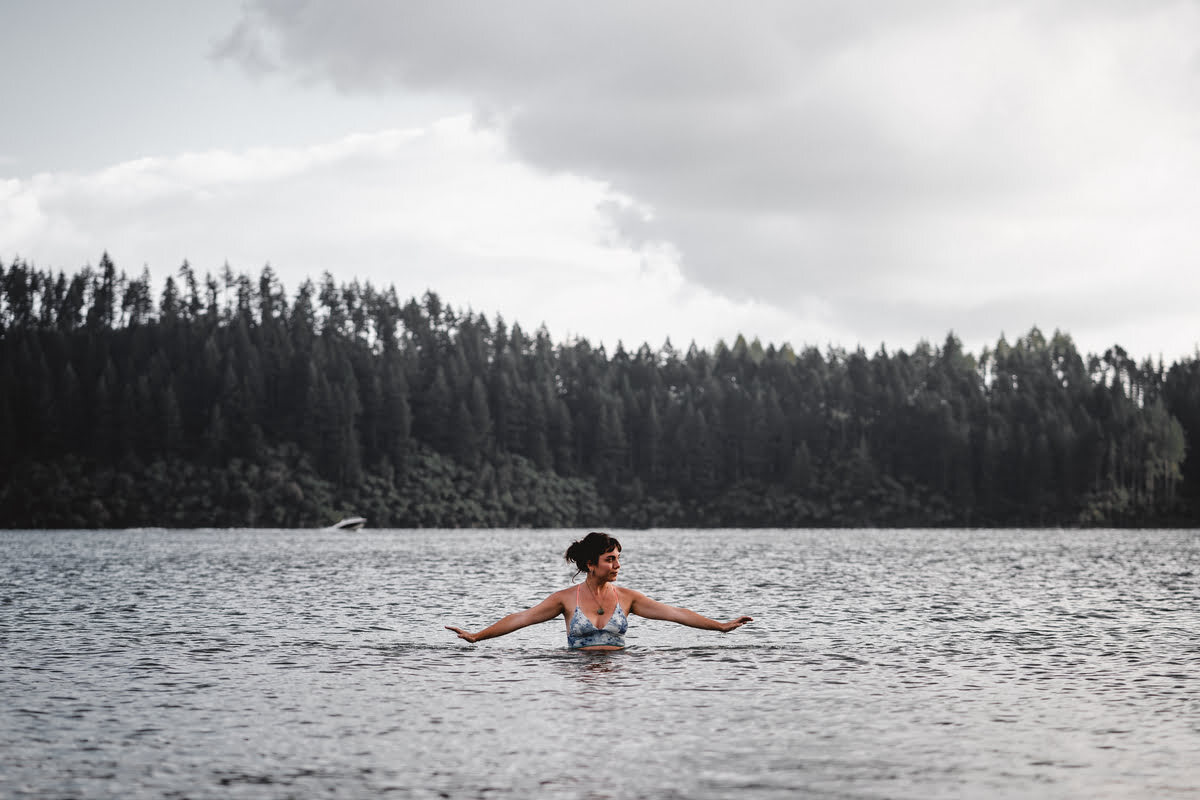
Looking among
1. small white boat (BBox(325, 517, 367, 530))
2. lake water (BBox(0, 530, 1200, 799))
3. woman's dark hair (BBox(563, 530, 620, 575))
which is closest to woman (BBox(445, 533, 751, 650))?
woman's dark hair (BBox(563, 530, 620, 575))

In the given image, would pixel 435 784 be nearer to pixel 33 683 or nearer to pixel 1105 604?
pixel 33 683

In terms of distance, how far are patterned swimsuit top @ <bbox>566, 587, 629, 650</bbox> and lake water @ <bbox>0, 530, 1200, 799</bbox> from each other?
1.53 ft

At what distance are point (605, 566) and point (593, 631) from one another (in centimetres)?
295

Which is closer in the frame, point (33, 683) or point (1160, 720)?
point (1160, 720)

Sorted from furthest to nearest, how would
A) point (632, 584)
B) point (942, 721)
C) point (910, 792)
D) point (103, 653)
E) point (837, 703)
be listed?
point (632, 584) → point (103, 653) → point (837, 703) → point (942, 721) → point (910, 792)

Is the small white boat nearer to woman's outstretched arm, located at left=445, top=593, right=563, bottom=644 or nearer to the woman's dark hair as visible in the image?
woman's outstretched arm, located at left=445, top=593, right=563, bottom=644

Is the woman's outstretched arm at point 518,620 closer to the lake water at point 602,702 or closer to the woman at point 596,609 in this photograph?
the woman at point 596,609

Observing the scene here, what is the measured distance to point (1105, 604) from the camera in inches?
1606

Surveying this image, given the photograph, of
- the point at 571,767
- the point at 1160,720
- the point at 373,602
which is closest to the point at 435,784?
the point at 571,767

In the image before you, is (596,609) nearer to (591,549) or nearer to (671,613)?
(671,613)

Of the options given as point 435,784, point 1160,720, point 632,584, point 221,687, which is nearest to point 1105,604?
point 632,584

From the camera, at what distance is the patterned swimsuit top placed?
25.6 metres

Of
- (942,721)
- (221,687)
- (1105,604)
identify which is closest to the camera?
(942,721)

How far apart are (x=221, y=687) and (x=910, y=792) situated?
40.8 ft
